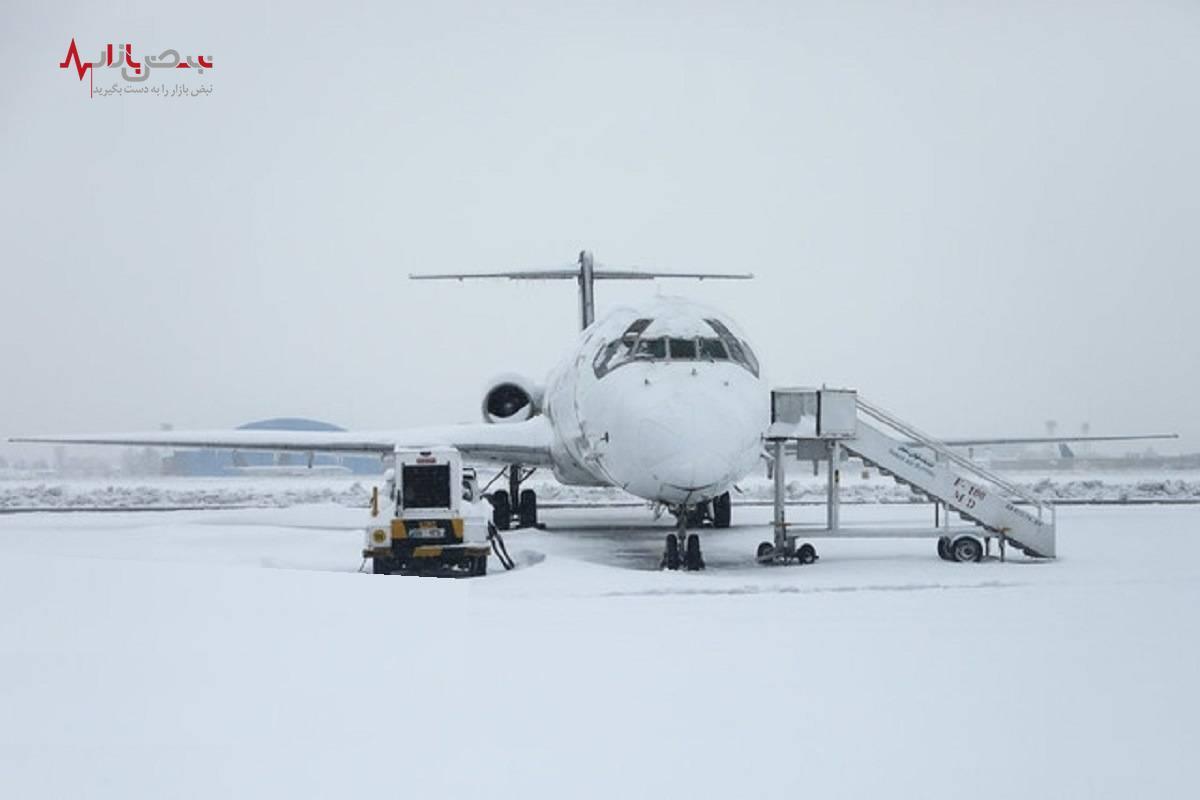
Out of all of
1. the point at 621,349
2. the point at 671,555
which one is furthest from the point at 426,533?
the point at 621,349

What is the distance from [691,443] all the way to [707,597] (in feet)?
9.48

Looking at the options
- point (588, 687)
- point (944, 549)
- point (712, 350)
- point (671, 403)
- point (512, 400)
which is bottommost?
point (944, 549)

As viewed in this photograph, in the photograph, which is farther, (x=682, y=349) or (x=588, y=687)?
(x=682, y=349)

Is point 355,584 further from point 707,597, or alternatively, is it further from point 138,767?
point 138,767

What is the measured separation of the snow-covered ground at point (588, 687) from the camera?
4.16 metres

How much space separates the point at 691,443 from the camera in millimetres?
12141

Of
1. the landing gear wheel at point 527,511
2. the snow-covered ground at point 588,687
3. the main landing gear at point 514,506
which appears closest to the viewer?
the snow-covered ground at point 588,687

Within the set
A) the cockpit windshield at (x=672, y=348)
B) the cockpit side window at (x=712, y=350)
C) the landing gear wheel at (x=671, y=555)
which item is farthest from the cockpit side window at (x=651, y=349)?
the landing gear wheel at (x=671, y=555)

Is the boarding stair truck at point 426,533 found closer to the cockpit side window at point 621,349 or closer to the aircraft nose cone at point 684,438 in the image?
the aircraft nose cone at point 684,438

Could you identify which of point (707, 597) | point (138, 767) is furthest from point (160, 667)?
point (707, 597)

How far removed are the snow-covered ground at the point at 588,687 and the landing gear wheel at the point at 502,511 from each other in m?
10.7

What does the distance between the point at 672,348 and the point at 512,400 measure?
8859mm

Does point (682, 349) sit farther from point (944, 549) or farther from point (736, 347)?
point (944, 549)

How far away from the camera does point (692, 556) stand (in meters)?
12.9
